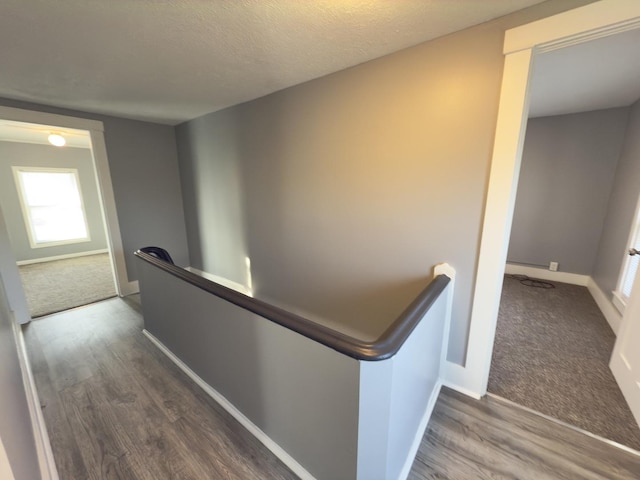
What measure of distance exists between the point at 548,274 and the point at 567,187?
1180 millimetres

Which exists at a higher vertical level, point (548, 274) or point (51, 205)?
point (51, 205)

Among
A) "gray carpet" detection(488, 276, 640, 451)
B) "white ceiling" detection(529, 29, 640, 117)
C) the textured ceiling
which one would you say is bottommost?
"gray carpet" detection(488, 276, 640, 451)

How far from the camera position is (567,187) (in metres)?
3.36

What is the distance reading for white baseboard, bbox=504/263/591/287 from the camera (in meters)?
3.40

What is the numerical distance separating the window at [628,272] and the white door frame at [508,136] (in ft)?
5.88

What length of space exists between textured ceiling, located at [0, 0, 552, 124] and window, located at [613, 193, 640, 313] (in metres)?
2.34

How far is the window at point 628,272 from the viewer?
2281 millimetres

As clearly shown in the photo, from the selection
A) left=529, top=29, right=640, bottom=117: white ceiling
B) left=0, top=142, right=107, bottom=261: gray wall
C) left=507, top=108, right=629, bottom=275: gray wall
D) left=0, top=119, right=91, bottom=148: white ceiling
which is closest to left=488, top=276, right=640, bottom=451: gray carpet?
left=507, top=108, right=629, bottom=275: gray wall

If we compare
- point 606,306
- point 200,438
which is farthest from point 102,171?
point 606,306

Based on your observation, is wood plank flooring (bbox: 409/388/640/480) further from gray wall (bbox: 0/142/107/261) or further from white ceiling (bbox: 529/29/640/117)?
gray wall (bbox: 0/142/107/261)

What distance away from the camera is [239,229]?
123 inches

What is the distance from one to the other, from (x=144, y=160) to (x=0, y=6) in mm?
2408

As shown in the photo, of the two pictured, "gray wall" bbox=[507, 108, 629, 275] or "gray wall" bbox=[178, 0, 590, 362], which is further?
"gray wall" bbox=[507, 108, 629, 275]

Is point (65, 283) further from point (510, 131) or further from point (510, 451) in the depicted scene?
point (510, 131)
